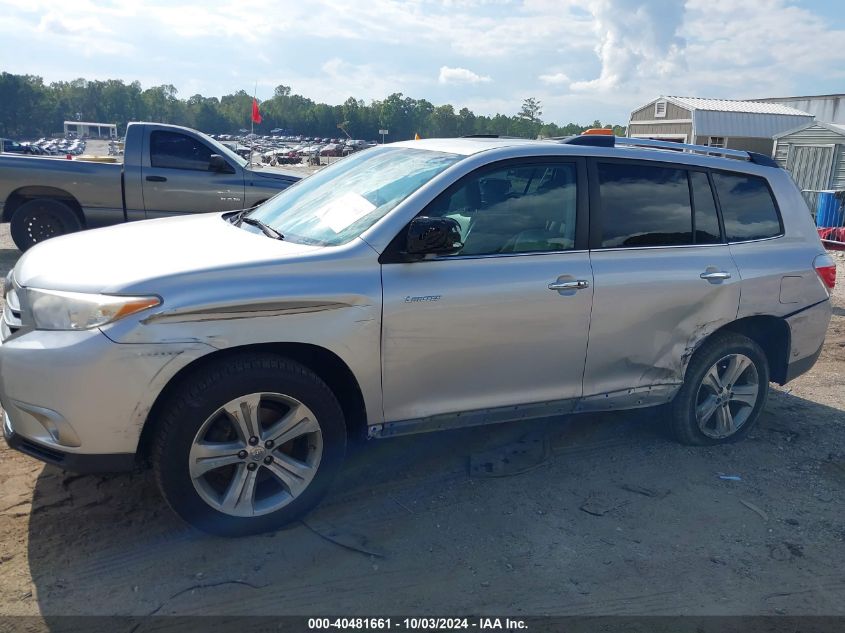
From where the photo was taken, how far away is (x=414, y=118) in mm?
112562

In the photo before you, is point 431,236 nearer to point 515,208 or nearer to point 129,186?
point 515,208

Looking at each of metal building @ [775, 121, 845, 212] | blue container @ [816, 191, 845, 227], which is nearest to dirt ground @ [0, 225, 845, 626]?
blue container @ [816, 191, 845, 227]

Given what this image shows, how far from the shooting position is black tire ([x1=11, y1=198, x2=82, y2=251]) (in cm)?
920

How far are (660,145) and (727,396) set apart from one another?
5.51 feet

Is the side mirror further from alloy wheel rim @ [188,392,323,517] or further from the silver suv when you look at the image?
alloy wheel rim @ [188,392,323,517]

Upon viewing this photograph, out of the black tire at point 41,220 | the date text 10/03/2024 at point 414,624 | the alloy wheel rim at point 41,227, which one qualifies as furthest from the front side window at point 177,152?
the date text 10/03/2024 at point 414,624

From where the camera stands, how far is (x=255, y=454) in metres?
3.16

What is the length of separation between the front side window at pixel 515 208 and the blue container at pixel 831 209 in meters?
14.9

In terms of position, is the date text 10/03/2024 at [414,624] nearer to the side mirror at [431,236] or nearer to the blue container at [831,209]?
the side mirror at [431,236]

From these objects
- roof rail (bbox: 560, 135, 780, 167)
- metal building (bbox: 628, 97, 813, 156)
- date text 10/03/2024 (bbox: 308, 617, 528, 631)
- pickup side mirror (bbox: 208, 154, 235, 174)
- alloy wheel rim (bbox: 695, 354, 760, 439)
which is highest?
metal building (bbox: 628, 97, 813, 156)

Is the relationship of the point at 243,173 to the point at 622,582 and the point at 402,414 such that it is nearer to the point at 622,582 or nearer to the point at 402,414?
the point at 402,414

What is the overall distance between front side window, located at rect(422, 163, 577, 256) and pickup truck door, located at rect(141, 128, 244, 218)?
22.1ft

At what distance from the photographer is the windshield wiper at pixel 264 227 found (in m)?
3.63

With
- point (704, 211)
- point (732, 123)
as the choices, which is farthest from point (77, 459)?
point (732, 123)
